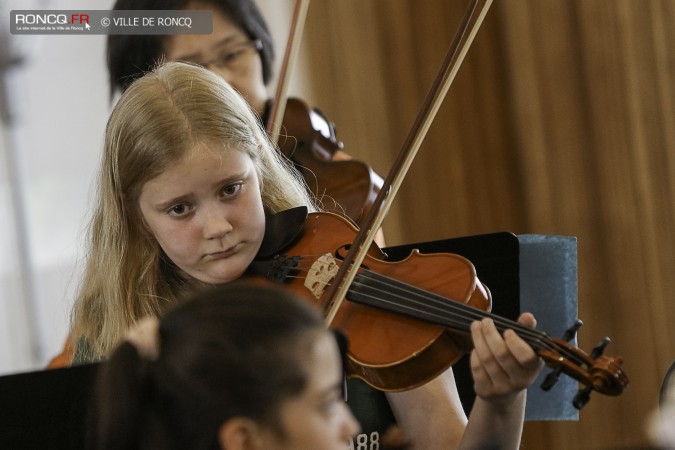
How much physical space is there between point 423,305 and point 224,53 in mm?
874

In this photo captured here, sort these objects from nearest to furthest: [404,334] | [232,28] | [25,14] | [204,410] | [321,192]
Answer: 1. [204,410]
2. [404,334]
3. [321,192]
4. [232,28]
5. [25,14]

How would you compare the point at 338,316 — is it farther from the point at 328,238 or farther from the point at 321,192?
the point at 321,192

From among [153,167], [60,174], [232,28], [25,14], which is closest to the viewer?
[153,167]

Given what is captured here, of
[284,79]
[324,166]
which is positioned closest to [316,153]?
[324,166]

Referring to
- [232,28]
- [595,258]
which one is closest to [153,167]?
[232,28]

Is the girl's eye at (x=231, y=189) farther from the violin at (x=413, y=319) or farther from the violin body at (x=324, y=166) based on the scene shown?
the violin body at (x=324, y=166)

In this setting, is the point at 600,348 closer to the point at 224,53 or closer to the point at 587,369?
the point at 587,369

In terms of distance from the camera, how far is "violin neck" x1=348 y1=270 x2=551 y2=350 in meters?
1.00

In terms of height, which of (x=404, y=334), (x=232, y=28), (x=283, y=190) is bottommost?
(x=404, y=334)

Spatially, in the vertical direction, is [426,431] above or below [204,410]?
below

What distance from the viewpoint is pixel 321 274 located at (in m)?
1.17

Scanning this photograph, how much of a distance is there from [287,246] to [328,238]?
5 centimetres

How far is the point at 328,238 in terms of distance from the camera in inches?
48.1

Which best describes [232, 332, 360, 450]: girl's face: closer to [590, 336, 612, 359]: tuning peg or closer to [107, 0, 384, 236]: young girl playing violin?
[590, 336, 612, 359]: tuning peg
